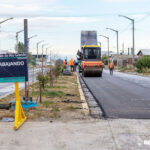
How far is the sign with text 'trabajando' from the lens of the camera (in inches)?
374

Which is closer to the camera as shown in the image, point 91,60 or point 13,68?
point 13,68

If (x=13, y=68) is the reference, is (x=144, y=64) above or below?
below

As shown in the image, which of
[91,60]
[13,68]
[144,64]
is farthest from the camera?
[144,64]

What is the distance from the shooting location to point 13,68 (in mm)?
9539

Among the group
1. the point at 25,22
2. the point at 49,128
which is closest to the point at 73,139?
the point at 49,128

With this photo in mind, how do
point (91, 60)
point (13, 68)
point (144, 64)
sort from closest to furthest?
point (13, 68) → point (91, 60) → point (144, 64)

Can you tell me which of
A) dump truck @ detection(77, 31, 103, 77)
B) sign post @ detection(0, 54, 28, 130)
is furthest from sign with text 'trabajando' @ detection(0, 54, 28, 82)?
dump truck @ detection(77, 31, 103, 77)

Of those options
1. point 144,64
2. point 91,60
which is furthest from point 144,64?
point 91,60

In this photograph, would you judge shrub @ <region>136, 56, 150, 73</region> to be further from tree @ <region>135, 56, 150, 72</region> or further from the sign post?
the sign post

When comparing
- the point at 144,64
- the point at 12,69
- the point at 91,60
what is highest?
the point at 12,69

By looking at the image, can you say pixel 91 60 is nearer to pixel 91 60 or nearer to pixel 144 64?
pixel 91 60

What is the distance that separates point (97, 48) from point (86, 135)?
29428 mm

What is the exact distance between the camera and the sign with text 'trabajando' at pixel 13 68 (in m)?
9.50

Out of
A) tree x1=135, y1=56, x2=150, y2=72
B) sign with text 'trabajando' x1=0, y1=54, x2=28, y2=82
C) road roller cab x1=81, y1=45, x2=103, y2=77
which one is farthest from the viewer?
tree x1=135, y1=56, x2=150, y2=72
